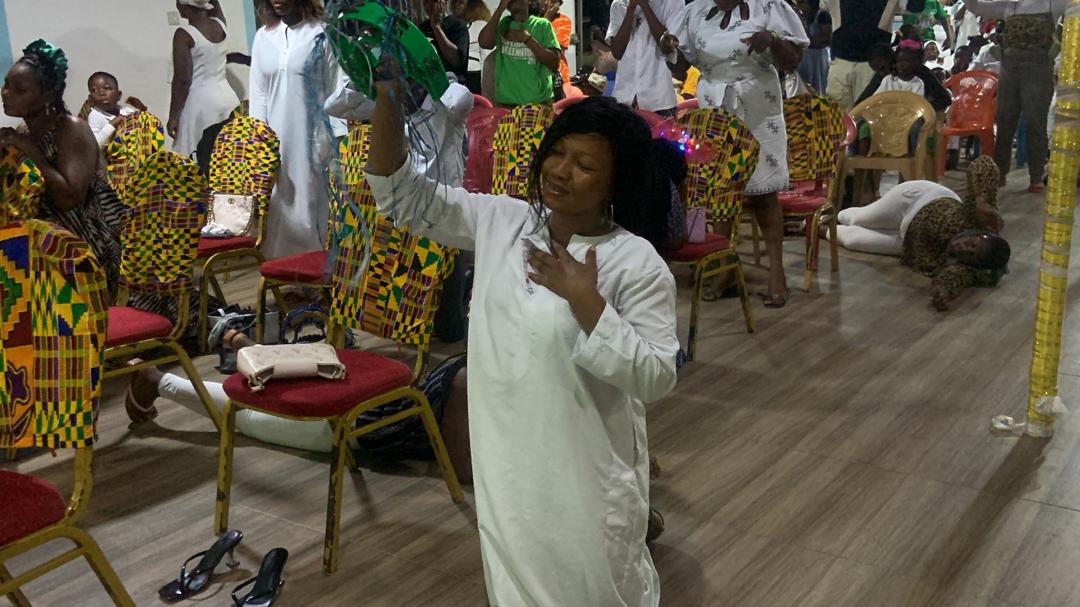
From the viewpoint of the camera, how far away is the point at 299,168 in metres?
4.93

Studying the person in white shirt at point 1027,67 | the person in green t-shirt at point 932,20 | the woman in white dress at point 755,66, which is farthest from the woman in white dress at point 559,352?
the person in green t-shirt at point 932,20

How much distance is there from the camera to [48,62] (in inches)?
136

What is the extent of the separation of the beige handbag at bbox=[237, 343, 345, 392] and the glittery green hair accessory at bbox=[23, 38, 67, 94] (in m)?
1.52

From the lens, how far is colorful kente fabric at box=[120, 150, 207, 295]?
11.2ft

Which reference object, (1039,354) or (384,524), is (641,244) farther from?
(1039,354)

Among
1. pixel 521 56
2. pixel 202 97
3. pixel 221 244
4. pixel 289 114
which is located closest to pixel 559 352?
pixel 221 244

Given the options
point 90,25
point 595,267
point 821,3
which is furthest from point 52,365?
point 821,3

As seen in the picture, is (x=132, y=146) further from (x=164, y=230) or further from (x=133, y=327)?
(x=133, y=327)

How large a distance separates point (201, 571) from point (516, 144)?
8.35ft

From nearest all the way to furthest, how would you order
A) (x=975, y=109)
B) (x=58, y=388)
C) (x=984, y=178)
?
(x=58, y=388), (x=984, y=178), (x=975, y=109)

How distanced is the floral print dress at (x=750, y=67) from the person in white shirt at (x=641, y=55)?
1125 millimetres

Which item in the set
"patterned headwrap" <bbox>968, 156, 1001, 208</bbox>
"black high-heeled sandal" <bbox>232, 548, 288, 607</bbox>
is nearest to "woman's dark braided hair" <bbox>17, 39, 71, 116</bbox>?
"black high-heeled sandal" <bbox>232, 548, 288, 607</bbox>

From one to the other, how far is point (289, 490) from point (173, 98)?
3806mm

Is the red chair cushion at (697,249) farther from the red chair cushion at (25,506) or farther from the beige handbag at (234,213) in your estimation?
the red chair cushion at (25,506)
